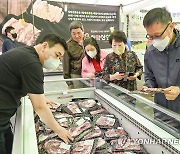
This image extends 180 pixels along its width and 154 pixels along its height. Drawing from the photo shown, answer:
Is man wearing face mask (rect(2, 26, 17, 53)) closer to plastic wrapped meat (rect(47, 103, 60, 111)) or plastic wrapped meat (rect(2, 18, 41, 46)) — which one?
plastic wrapped meat (rect(2, 18, 41, 46))

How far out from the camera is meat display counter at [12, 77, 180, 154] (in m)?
0.99

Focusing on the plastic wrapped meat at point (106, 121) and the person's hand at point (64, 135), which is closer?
the person's hand at point (64, 135)

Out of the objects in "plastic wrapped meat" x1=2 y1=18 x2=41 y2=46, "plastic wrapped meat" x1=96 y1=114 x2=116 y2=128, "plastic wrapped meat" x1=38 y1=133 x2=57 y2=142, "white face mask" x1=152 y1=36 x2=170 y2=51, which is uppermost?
"plastic wrapped meat" x1=2 y1=18 x2=41 y2=46

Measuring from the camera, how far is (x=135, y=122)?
1283mm

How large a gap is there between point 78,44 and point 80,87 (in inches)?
22.6

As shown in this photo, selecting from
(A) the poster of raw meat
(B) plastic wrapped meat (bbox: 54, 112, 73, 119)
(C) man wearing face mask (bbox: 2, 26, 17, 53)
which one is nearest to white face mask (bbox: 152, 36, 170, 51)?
(B) plastic wrapped meat (bbox: 54, 112, 73, 119)

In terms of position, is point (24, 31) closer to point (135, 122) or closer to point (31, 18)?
point (31, 18)

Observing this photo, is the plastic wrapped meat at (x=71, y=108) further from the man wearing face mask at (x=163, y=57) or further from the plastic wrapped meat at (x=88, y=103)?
the man wearing face mask at (x=163, y=57)

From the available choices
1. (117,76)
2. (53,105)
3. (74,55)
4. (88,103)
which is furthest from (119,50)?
(53,105)

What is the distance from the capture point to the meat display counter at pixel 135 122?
3.25ft

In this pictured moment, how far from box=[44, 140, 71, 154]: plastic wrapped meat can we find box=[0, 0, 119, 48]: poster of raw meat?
3419 millimetres

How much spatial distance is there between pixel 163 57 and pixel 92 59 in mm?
1009

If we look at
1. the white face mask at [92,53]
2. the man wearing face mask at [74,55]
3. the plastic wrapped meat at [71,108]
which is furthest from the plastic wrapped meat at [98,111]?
the man wearing face mask at [74,55]

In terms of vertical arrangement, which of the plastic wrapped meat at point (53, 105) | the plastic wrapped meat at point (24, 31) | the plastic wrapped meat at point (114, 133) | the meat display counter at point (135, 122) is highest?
the plastic wrapped meat at point (24, 31)
